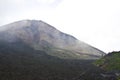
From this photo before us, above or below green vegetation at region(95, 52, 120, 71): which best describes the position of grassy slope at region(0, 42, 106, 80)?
below

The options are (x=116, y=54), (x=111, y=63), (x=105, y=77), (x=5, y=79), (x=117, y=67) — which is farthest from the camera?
(x=116, y=54)

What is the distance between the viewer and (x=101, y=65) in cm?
17662

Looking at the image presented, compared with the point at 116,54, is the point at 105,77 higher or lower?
lower

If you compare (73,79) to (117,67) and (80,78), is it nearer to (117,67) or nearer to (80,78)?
(80,78)

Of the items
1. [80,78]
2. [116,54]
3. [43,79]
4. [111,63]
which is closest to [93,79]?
[80,78]

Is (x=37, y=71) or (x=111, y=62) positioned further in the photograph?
(x=111, y=62)

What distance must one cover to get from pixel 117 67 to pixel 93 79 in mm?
43893

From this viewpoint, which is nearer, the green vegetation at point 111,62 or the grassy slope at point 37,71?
the grassy slope at point 37,71

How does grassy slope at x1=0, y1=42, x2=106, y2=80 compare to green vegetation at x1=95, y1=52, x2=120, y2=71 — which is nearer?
grassy slope at x1=0, y1=42, x2=106, y2=80

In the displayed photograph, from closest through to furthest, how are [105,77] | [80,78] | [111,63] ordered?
1. [80,78]
2. [105,77]
3. [111,63]

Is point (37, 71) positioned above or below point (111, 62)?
below

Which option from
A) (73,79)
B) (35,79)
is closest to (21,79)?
(35,79)

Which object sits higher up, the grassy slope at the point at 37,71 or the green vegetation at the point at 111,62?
the green vegetation at the point at 111,62

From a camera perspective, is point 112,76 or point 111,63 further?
point 111,63
